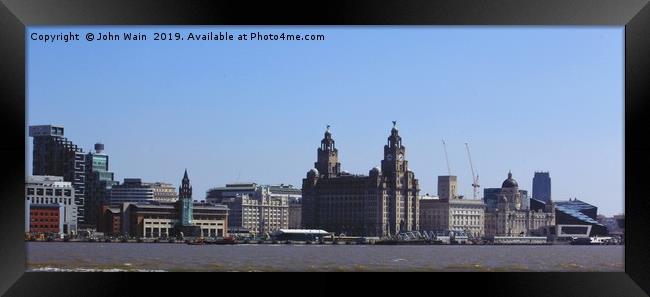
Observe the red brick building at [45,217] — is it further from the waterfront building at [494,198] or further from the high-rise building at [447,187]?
the waterfront building at [494,198]

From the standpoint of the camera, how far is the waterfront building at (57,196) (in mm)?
54281

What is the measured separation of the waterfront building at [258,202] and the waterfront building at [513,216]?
12.2 meters

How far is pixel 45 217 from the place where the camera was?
55469mm

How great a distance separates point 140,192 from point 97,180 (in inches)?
109

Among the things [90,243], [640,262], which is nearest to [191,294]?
[640,262]

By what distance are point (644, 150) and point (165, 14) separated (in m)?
2.69

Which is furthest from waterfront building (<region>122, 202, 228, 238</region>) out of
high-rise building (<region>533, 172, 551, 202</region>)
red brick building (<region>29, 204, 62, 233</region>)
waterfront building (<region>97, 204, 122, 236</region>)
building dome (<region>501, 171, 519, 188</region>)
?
high-rise building (<region>533, 172, 551, 202</region>)

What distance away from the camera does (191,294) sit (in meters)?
6.10

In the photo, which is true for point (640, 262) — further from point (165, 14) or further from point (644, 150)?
point (165, 14)

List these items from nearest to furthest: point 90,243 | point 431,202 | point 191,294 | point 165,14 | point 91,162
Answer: point 165,14, point 191,294, point 90,243, point 91,162, point 431,202

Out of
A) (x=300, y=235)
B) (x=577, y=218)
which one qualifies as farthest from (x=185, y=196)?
(x=577, y=218)

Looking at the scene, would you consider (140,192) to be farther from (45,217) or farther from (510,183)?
(510,183)

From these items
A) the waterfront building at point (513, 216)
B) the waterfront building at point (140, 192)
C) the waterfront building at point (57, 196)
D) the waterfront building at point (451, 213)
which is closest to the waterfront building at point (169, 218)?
the waterfront building at point (140, 192)

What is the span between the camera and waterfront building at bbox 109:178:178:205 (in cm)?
5617
